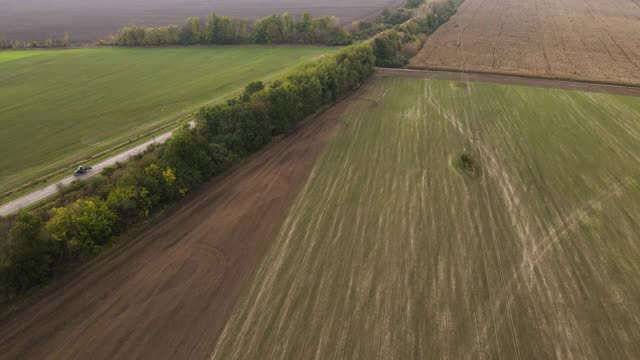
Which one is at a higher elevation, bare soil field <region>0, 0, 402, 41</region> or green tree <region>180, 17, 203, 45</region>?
bare soil field <region>0, 0, 402, 41</region>

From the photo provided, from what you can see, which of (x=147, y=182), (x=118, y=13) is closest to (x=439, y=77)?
(x=147, y=182)

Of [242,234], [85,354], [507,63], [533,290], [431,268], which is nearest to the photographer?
[85,354]

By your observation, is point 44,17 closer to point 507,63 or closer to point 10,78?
point 10,78

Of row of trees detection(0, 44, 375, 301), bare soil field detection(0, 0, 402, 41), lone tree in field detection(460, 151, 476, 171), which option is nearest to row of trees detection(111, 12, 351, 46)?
bare soil field detection(0, 0, 402, 41)

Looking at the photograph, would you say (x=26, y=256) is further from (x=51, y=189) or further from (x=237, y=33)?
(x=237, y=33)

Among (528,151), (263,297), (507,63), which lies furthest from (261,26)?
(263,297)

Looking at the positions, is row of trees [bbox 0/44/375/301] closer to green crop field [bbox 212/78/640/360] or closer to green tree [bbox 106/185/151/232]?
green tree [bbox 106/185/151/232]

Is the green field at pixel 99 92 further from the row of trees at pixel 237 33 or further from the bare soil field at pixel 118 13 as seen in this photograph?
the bare soil field at pixel 118 13
